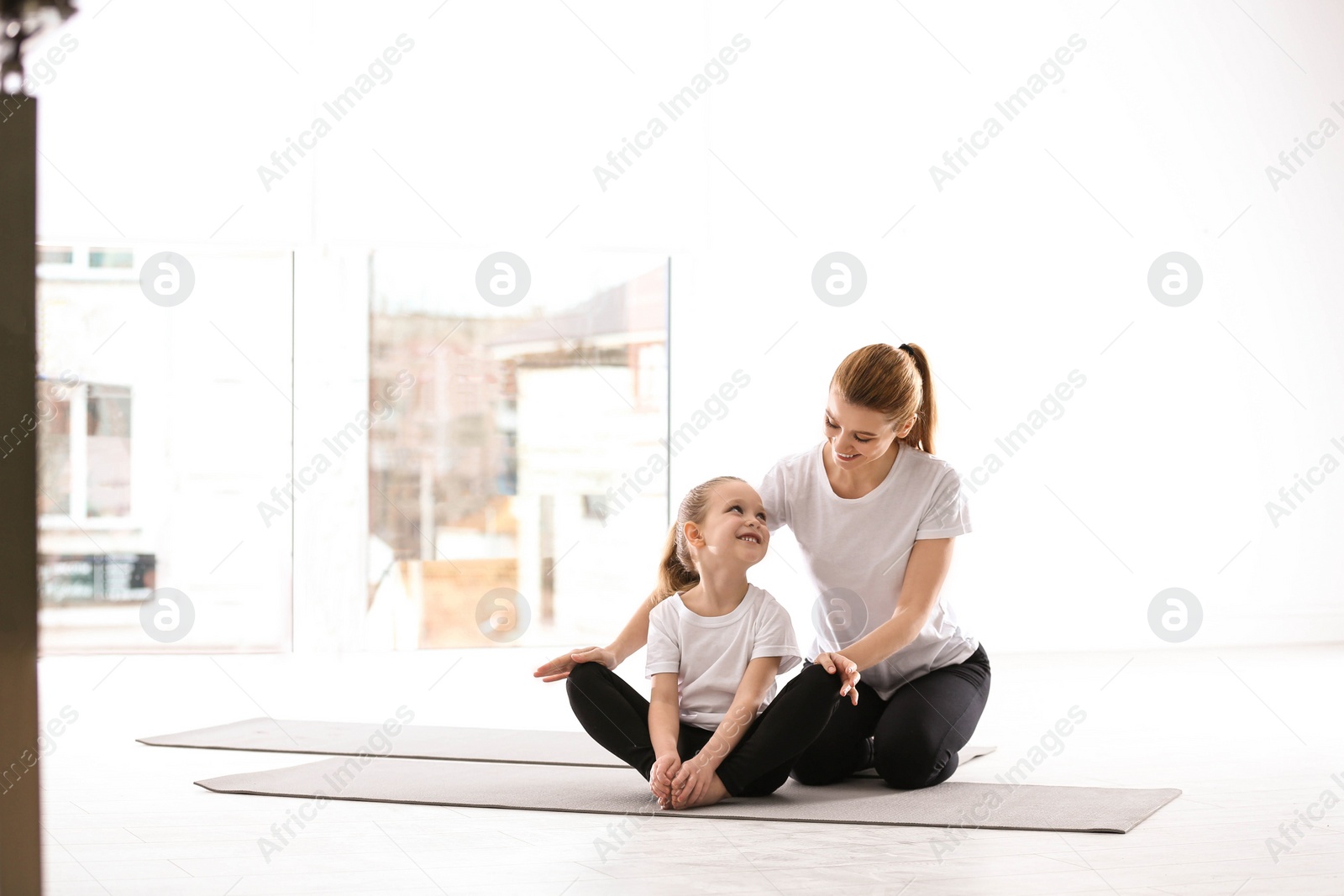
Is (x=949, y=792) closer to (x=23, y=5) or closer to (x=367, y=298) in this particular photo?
(x=23, y=5)

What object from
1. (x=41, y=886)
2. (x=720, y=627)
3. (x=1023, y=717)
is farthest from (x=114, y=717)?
(x=1023, y=717)

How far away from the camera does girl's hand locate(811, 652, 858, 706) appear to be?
196 centimetres

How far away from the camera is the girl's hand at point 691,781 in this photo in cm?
201

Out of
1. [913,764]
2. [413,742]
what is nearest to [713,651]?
[913,764]

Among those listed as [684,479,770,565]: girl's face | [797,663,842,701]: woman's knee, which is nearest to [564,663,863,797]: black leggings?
[797,663,842,701]: woman's knee

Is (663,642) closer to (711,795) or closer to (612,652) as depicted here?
(612,652)

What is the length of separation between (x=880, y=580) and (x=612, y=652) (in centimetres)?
50

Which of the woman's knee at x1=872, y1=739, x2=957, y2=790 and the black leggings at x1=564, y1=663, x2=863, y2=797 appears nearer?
the black leggings at x1=564, y1=663, x2=863, y2=797

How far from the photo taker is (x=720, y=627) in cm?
212

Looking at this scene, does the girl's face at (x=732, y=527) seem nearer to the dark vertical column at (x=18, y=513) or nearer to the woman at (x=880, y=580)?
the woman at (x=880, y=580)

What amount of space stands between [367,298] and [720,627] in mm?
2639

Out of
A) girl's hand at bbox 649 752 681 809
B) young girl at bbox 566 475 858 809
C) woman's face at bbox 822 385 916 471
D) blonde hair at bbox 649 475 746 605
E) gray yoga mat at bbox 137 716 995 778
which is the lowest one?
gray yoga mat at bbox 137 716 995 778

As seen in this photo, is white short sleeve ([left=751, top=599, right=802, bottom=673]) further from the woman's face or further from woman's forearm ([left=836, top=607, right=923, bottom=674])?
the woman's face

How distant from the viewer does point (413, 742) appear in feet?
8.81
